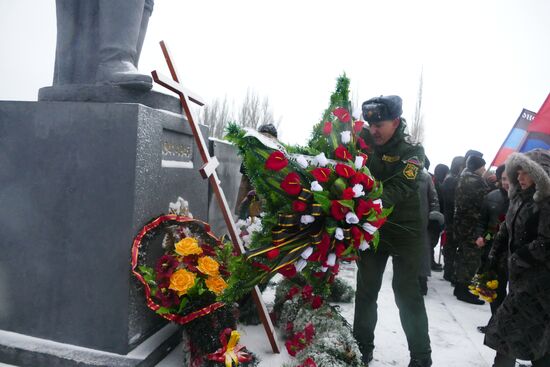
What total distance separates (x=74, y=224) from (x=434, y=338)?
118 inches

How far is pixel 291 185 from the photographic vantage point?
75.5 inches

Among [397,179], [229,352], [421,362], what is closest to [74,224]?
[229,352]

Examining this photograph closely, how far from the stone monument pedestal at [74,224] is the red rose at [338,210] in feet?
3.95

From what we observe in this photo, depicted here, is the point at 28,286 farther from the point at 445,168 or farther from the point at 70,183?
the point at 445,168

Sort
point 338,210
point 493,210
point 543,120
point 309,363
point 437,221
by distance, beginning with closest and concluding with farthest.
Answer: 1. point 338,210
2. point 309,363
3. point 493,210
4. point 543,120
5. point 437,221

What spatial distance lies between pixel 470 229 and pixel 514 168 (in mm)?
2442

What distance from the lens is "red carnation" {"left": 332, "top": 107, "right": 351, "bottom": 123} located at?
7.40 ft

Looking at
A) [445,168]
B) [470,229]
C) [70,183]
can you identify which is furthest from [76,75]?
[445,168]

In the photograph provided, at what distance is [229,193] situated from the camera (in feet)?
17.1

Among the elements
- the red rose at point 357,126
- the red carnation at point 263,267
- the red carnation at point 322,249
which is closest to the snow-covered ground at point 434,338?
the red carnation at point 263,267

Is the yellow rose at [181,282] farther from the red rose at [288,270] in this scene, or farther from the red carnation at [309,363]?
the red carnation at [309,363]

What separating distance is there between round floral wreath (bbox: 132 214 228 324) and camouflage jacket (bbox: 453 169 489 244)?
3.73 meters

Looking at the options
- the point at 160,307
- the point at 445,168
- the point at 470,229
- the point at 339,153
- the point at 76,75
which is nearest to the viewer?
the point at 339,153

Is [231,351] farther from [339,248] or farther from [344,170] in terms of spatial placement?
[344,170]
